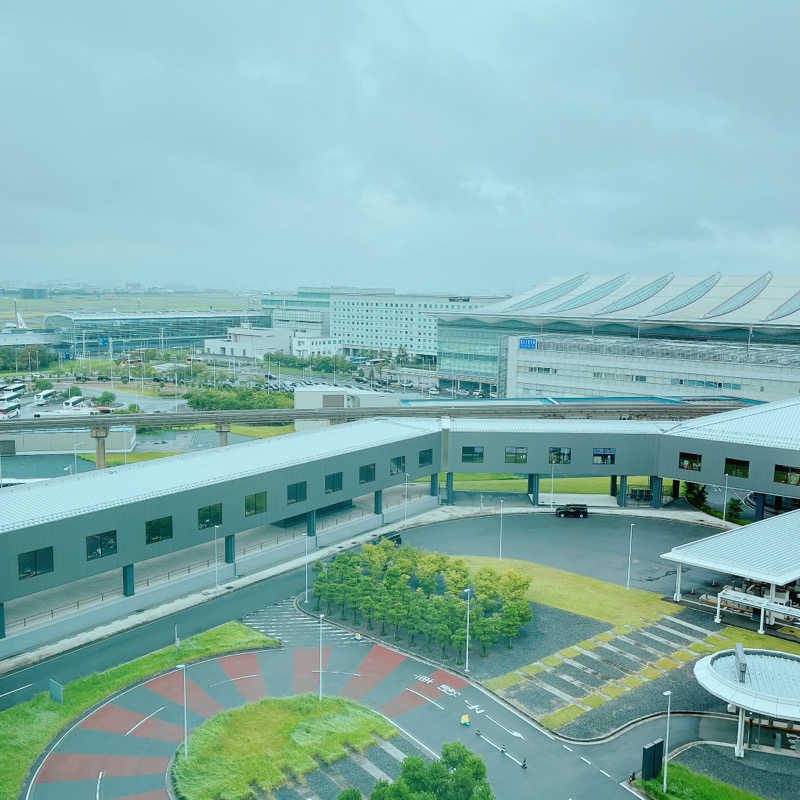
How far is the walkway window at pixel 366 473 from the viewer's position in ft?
141

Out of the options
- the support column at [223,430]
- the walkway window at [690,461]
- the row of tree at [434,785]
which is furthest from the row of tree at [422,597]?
the support column at [223,430]

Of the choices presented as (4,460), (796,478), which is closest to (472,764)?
(796,478)

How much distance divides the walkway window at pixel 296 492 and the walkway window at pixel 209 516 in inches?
178

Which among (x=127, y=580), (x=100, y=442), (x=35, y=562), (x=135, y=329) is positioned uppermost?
(x=135, y=329)

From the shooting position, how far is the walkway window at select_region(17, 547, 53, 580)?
2731cm

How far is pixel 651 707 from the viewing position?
2444cm

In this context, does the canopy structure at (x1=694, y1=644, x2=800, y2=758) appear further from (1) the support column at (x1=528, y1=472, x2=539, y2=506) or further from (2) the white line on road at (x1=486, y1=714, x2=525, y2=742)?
(1) the support column at (x1=528, y1=472, x2=539, y2=506)

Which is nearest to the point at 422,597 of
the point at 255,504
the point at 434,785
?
the point at 255,504

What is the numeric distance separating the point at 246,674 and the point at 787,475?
109 ft

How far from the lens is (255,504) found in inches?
1451

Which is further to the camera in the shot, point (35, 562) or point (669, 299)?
point (669, 299)

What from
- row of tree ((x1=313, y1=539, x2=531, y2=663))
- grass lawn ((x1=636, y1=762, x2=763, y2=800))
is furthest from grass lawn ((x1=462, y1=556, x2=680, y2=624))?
grass lawn ((x1=636, y1=762, x2=763, y2=800))

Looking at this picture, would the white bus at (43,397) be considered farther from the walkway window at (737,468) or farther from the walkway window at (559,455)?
the walkway window at (737,468)

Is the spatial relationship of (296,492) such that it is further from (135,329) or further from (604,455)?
(135,329)
